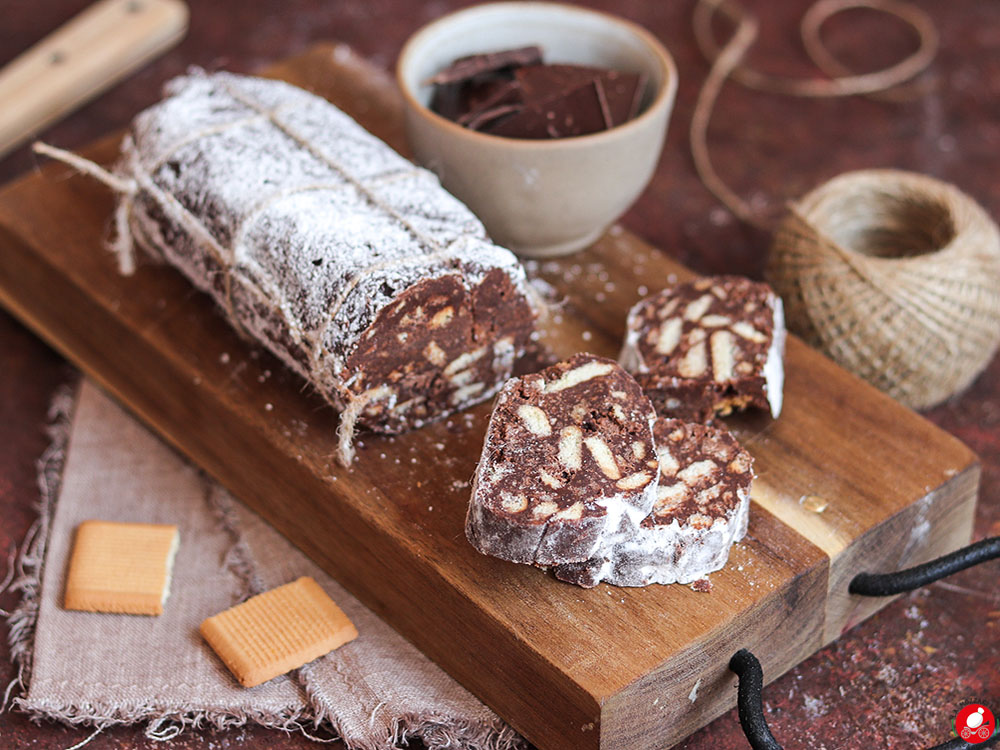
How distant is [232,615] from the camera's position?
1.49 m

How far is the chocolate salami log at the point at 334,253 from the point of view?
145 centimetres

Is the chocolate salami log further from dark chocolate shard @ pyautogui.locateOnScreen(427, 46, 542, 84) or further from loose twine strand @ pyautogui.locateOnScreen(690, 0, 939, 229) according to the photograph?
loose twine strand @ pyautogui.locateOnScreen(690, 0, 939, 229)

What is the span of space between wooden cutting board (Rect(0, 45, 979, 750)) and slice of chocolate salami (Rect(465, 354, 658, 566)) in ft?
0.29

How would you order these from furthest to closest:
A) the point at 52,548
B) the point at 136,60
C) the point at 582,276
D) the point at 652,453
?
1. the point at 136,60
2. the point at 582,276
3. the point at 52,548
4. the point at 652,453

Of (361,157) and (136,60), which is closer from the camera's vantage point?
(361,157)

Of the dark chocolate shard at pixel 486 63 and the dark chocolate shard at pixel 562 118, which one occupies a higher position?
the dark chocolate shard at pixel 486 63

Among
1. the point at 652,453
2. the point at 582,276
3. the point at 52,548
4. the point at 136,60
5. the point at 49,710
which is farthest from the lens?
the point at 136,60

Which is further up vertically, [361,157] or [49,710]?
[361,157]

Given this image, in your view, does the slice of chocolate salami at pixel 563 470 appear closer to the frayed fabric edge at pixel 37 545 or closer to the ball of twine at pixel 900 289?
the ball of twine at pixel 900 289

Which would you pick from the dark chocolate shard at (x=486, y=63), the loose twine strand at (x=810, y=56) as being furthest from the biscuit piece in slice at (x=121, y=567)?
the loose twine strand at (x=810, y=56)

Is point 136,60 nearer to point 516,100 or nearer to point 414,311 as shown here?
point 516,100

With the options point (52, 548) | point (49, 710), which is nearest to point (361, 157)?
point (52, 548)

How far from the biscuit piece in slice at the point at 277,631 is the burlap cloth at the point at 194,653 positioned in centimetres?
2

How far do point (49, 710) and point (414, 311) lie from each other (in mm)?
633
